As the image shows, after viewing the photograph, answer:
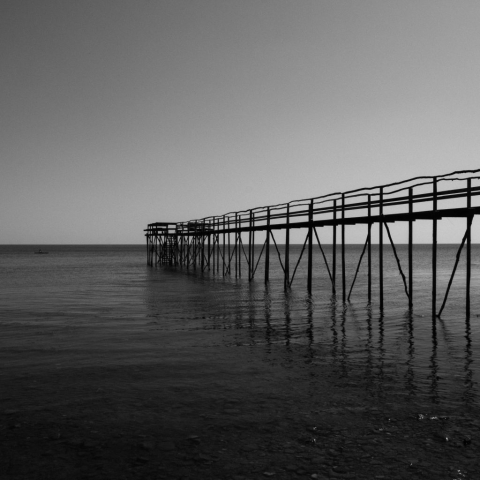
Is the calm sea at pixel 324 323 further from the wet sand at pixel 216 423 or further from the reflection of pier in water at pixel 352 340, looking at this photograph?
the wet sand at pixel 216 423

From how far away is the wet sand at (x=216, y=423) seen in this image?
478 centimetres

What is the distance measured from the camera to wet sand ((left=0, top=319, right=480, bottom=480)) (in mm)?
4781

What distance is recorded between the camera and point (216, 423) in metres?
5.83

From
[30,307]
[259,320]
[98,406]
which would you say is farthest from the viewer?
[30,307]

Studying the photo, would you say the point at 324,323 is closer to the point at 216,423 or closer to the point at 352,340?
the point at 352,340

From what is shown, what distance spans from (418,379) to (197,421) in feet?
11.9

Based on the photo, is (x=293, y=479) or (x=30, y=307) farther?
(x=30, y=307)

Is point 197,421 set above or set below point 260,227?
below

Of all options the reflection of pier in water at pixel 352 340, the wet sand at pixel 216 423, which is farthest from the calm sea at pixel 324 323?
the wet sand at pixel 216 423

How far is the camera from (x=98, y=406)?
6457mm

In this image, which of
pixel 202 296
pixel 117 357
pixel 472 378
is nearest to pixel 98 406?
pixel 117 357

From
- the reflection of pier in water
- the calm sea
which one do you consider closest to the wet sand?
the reflection of pier in water

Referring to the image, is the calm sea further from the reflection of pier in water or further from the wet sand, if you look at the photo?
the wet sand

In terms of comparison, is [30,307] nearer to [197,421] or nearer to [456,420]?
[197,421]
